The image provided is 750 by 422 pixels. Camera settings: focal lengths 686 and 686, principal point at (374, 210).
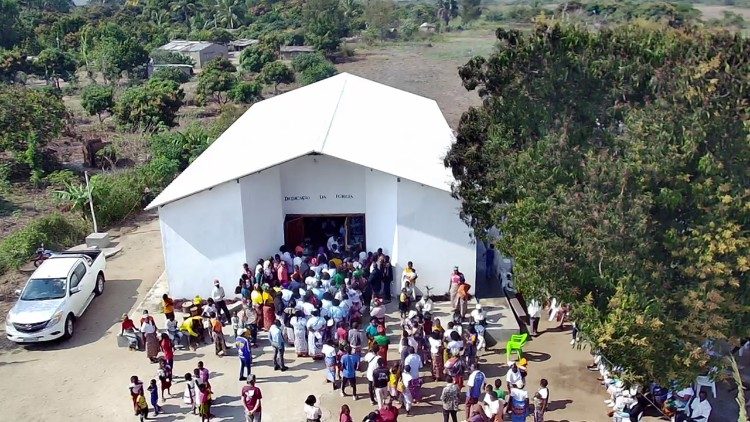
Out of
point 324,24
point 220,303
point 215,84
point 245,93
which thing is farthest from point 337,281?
point 324,24

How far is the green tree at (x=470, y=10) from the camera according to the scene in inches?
3623

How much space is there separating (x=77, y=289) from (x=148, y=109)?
61.6 ft

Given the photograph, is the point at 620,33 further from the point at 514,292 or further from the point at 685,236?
the point at 514,292

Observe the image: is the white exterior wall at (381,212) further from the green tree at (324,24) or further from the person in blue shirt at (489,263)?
the green tree at (324,24)

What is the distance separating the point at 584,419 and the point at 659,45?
21.3ft

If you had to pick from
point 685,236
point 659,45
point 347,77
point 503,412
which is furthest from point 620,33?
point 347,77

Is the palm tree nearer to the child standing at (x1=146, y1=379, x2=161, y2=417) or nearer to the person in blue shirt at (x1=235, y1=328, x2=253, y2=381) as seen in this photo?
the person in blue shirt at (x1=235, y1=328, x2=253, y2=381)

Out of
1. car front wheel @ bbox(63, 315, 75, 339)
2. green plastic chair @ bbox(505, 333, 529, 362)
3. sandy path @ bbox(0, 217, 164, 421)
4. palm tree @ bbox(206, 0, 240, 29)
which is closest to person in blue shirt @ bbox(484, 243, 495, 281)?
green plastic chair @ bbox(505, 333, 529, 362)

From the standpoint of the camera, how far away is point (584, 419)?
12.1m

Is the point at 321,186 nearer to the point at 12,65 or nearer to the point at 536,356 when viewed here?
the point at 536,356

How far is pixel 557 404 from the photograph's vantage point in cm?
1259

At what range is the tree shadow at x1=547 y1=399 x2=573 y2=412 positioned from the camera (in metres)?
12.5

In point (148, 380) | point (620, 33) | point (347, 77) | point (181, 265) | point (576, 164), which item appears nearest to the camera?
point (576, 164)

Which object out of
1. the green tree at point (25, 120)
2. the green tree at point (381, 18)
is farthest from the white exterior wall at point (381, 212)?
the green tree at point (381, 18)
